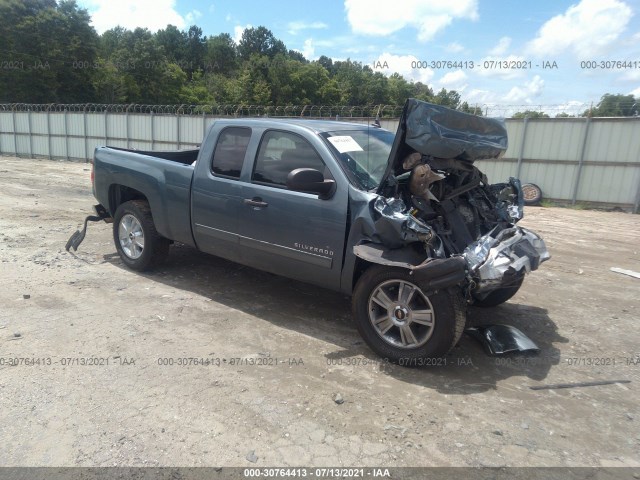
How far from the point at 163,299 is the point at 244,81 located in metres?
54.7

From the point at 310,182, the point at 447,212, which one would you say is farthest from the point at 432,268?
the point at 310,182

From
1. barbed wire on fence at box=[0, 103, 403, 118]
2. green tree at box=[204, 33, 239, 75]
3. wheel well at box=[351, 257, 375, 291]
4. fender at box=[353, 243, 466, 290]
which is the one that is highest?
green tree at box=[204, 33, 239, 75]

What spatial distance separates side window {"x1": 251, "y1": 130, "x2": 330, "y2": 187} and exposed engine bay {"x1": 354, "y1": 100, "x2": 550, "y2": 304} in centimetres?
82

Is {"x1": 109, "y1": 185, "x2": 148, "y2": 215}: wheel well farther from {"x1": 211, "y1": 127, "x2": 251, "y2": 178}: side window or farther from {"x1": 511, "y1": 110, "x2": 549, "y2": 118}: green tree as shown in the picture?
{"x1": 511, "y1": 110, "x2": 549, "y2": 118}: green tree

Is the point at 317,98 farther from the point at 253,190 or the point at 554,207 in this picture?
the point at 253,190

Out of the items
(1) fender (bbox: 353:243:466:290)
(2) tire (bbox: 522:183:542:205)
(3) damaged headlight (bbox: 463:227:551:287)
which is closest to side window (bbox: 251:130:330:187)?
(1) fender (bbox: 353:243:466:290)

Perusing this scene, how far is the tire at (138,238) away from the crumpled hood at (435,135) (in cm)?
314

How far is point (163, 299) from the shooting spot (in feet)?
16.6

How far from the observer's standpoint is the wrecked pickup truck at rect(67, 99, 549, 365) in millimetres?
3611

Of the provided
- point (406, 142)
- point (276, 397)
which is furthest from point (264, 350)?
point (406, 142)

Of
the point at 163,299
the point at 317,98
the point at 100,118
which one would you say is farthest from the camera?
the point at 317,98

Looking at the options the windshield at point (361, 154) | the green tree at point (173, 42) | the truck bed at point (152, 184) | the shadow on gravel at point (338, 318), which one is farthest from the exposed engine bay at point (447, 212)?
the green tree at point (173, 42)

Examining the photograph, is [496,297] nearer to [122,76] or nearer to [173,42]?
[122,76]

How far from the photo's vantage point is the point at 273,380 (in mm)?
3527
